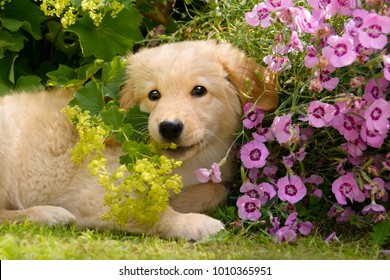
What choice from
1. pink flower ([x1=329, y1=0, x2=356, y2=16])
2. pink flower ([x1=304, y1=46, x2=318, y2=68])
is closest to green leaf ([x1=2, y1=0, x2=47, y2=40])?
pink flower ([x1=304, y1=46, x2=318, y2=68])

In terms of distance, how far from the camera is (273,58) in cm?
360

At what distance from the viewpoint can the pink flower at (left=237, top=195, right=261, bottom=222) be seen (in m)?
3.58

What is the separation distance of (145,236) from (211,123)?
0.64 meters

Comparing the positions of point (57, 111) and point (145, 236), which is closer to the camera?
point (145, 236)

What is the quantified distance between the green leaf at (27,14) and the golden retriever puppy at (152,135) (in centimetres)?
75

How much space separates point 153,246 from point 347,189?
0.99 m

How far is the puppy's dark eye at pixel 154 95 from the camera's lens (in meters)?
3.61

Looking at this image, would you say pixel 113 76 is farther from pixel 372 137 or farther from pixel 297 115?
pixel 372 137

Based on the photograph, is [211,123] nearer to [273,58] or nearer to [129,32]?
[273,58]

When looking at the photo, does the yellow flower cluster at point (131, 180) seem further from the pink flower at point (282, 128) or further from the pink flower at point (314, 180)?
the pink flower at point (314, 180)

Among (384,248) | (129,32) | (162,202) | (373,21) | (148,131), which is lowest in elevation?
(384,248)

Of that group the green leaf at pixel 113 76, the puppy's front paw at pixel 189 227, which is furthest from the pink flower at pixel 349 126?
the green leaf at pixel 113 76

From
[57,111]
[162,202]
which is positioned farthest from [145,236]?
[57,111]
